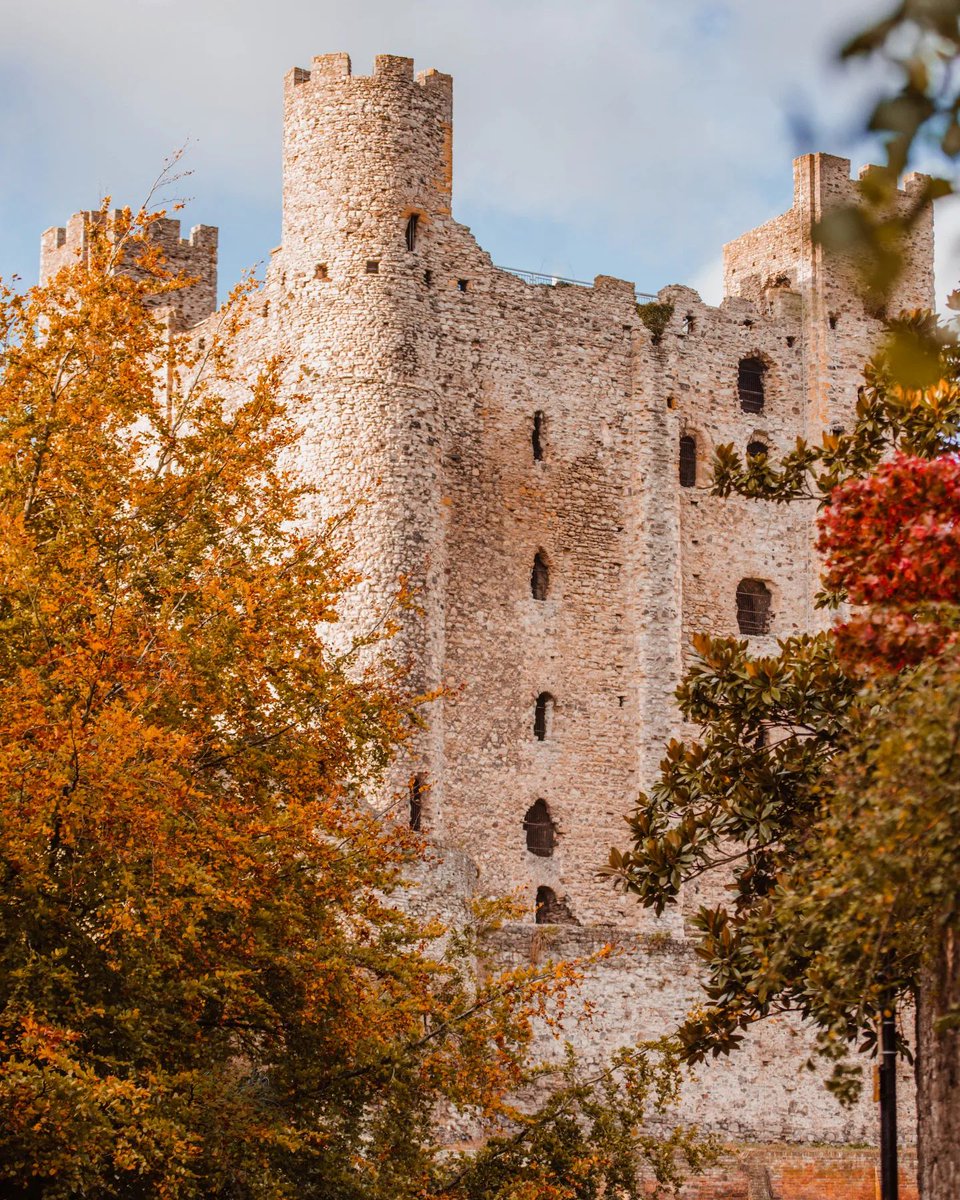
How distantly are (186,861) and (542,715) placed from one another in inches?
747

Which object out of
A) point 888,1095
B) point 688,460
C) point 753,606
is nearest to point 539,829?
point 753,606

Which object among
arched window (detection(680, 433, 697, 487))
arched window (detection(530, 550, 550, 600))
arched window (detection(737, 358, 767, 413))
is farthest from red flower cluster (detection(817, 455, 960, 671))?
arched window (detection(737, 358, 767, 413))

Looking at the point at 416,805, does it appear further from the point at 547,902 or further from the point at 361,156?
the point at 361,156

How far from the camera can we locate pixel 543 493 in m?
36.4

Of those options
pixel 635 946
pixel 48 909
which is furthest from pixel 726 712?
pixel 635 946

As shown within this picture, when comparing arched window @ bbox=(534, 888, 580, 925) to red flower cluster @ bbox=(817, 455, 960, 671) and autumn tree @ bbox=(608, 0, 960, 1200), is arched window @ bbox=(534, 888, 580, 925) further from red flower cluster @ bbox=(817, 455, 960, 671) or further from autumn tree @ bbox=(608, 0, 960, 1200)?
red flower cluster @ bbox=(817, 455, 960, 671)

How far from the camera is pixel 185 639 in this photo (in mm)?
18219

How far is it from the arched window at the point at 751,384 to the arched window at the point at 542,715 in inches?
288

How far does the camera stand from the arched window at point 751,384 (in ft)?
129

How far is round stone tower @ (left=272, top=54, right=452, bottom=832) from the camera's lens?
3334 cm

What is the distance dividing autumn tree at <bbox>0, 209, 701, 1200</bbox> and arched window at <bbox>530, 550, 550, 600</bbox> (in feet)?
47.9

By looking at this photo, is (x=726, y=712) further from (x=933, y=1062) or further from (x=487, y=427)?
(x=487, y=427)

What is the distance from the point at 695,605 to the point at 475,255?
741cm

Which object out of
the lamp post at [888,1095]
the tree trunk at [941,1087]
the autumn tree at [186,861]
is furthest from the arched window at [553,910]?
the tree trunk at [941,1087]
